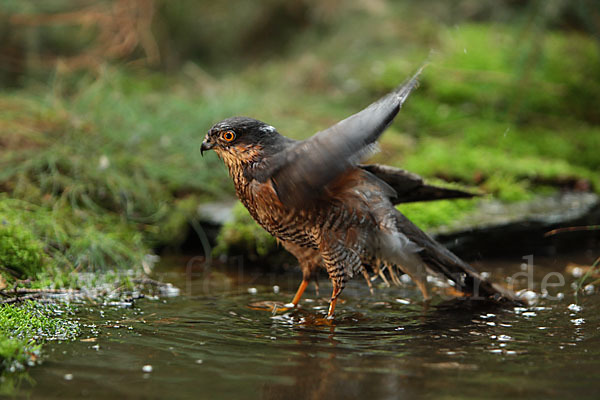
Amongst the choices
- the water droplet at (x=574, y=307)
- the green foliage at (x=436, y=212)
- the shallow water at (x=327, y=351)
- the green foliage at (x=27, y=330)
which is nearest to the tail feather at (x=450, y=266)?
the shallow water at (x=327, y=351)

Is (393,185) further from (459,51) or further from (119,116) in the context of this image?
(459,51)

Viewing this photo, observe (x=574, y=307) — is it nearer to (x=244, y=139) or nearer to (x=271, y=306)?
(x=271, y=306)

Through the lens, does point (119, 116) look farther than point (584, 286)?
Yes

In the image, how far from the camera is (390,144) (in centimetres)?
725

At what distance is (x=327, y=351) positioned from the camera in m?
3.12

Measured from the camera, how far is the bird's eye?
4.00 metres

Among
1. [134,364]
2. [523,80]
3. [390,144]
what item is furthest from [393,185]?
[523,80]

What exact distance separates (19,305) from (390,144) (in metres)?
4.68

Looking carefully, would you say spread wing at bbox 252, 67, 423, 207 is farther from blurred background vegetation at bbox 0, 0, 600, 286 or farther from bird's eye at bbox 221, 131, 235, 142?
blurred background vegetation at bbox 0, 0, 600, 286

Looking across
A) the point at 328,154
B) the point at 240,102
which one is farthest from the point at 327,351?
the point at 240,102

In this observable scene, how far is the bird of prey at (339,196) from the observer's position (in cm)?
343

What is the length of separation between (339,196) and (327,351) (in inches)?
44.8

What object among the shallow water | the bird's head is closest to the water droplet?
the shallow water

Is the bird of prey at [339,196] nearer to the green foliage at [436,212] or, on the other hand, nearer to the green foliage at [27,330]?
the green foliage at [436,212]
